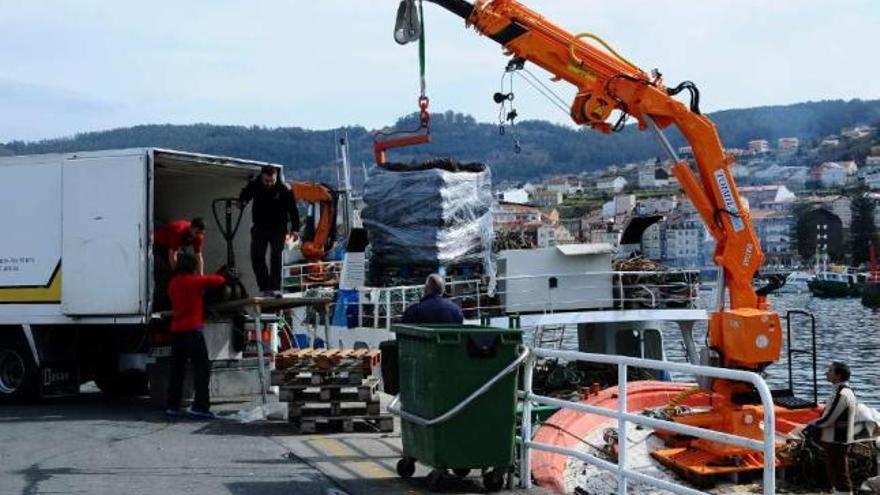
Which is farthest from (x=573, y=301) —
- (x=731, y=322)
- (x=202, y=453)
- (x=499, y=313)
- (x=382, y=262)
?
(x=202, y=453)

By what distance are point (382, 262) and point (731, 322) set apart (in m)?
12.3

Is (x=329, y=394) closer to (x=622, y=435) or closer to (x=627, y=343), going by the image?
(x=622, y=435)

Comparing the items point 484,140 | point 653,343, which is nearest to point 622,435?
point 653,343

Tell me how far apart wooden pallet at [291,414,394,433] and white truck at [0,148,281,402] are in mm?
2566

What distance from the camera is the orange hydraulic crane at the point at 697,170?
11.6 metres

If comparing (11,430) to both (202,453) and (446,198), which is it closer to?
(202,453)

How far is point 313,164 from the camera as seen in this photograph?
123 meters

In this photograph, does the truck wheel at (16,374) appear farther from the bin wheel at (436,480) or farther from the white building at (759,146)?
the white building at (759,146)

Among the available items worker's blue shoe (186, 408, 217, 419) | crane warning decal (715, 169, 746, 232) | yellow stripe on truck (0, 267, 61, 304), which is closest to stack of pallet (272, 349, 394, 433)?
worker's blue shoe (186, 408, 217, 419)

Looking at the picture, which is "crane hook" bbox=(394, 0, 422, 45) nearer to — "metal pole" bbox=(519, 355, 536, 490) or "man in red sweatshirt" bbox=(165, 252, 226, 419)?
"man in red sweatshirt" bbox=(165, 252, 226, 419)

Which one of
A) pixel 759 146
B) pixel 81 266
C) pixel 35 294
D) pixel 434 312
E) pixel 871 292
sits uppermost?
pixel 759 146

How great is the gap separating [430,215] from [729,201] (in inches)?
371

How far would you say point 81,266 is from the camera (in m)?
12.9

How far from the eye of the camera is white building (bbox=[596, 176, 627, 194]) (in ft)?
329
